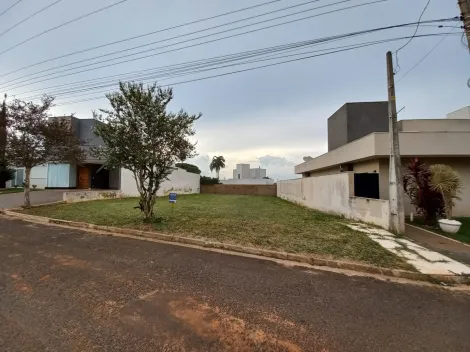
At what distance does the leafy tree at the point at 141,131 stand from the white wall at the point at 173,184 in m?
11.3

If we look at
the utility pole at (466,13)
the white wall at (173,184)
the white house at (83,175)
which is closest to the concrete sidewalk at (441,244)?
the utility pole at (466,13)

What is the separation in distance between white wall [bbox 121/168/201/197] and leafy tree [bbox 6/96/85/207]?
7699 millimetres

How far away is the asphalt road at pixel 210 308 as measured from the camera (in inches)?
101

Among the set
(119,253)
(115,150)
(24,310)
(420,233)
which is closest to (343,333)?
(24,310)

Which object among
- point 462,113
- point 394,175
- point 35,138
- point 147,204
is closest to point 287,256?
point 394,175

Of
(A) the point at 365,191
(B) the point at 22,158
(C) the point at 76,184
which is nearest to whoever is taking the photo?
(A) the point at 365,191

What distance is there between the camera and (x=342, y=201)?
11234 millimetres

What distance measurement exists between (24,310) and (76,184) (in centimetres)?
2414

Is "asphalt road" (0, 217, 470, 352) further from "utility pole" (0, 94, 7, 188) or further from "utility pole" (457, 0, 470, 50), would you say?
"utility pole" (0, 94, 7, 188)

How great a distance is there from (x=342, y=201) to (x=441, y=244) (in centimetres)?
454

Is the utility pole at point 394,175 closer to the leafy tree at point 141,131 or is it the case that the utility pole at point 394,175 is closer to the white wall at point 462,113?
the leafy tree at point 141,131

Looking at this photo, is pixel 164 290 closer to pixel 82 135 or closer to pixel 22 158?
pixel 22 158

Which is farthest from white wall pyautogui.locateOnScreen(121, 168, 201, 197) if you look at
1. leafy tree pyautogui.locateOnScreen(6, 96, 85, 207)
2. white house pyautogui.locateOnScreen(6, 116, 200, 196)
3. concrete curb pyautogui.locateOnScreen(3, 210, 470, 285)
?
concrete curb pyautogui.locateOnScreen(3, 210, 470, 285)

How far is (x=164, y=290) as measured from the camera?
3.73 m
